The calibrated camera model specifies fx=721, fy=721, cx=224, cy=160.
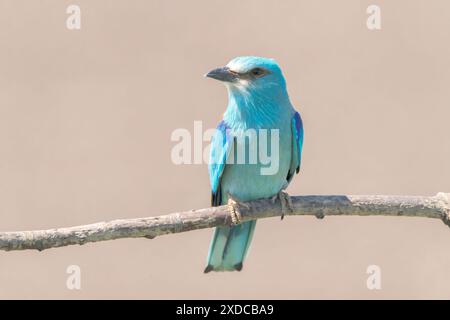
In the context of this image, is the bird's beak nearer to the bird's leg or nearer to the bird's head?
the bird's head

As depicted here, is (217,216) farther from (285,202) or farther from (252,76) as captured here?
(252,76)

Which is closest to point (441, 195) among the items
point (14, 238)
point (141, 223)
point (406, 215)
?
point (406, 215)

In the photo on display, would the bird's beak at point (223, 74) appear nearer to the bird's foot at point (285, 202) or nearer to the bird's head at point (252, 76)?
the bird's head at point (252, 76)

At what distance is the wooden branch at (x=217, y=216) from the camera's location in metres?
2.16

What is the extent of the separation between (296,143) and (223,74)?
40 cm

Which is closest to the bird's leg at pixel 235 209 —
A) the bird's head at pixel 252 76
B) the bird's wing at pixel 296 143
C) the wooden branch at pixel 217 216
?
the wooden branch at pixel 217 216

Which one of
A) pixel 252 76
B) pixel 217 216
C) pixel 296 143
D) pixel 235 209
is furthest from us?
pixel 296 143

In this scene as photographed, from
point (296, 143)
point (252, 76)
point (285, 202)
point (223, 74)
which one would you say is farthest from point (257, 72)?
point (285, 202)

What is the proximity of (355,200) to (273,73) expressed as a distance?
A: 1.81 ft

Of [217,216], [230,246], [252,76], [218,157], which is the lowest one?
[230,246]

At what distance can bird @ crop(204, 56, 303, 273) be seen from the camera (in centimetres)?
260

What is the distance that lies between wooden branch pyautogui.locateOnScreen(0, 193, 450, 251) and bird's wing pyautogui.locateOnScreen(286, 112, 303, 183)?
0.21 meters

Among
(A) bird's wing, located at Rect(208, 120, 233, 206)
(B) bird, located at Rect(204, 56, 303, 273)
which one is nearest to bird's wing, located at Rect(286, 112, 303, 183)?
(B) bird, located at Rect(204, 56, 303, 273)

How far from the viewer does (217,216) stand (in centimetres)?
238
